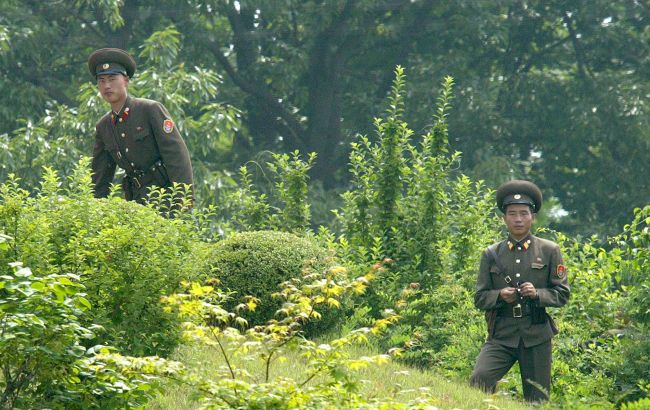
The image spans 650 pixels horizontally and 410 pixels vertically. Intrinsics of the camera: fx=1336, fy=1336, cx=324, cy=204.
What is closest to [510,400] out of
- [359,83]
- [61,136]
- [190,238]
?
[190,238]

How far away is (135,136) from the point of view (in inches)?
436

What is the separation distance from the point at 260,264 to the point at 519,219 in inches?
98.5

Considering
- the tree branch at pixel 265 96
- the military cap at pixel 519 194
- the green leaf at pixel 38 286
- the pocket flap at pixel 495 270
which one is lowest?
the green leaf at pixel 38 286

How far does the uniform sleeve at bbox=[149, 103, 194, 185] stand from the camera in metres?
10.9

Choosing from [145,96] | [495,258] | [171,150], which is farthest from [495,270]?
[145,96]

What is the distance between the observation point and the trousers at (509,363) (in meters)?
9.88

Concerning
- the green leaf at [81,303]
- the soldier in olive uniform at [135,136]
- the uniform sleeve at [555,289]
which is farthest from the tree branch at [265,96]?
the green leaf at [81,303]

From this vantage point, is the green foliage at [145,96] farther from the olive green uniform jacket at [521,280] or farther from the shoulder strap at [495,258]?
the olive green uniform jacket at [521,280]

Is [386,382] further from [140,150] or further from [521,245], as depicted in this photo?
[140,150]

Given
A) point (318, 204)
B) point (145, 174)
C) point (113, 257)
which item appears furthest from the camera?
point (318, 204)

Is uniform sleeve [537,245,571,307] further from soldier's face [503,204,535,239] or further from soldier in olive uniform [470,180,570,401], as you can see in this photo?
soldier's face [503,204,535,239]

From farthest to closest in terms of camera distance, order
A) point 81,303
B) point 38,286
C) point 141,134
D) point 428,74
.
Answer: point 428,74 < point 141,134 < point 81,303 < point 38,286

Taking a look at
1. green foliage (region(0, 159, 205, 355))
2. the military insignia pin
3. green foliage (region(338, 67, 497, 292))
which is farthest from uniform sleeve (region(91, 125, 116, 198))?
green foliage (region(338, 67, 497, 292))

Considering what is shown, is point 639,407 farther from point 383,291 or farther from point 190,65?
point 190,65
